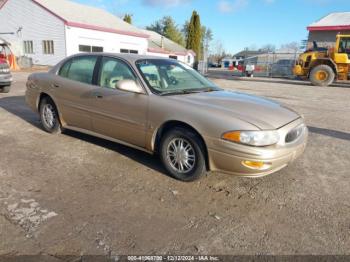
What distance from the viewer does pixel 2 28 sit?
27.7m

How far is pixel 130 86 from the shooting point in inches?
153

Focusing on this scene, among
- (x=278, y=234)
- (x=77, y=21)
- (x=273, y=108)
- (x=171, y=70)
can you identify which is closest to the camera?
(x=278, y=234)

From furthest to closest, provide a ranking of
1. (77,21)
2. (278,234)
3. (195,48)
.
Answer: (195,48)
(77,21)
(278,234)

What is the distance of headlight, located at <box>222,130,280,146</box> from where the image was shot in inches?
122

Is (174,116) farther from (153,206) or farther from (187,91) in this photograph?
(153,206)

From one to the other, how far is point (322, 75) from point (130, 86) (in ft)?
55.6

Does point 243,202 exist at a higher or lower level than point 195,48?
lower

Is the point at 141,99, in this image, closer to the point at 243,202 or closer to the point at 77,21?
the point at 243,202

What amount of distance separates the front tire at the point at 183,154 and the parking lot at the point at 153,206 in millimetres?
147

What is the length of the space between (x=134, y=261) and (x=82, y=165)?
2.10 m

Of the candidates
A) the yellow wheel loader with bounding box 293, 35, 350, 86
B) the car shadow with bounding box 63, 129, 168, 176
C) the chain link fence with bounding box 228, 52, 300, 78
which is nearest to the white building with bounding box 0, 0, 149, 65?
the chain link fence with bounding box 228, 52, 300, 78

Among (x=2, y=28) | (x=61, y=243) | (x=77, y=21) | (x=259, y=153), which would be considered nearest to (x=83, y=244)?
(x=61, y=243)

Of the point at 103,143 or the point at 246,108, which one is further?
the point at 103,143

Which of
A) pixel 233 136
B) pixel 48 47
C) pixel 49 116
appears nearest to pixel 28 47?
pixel 48 47
